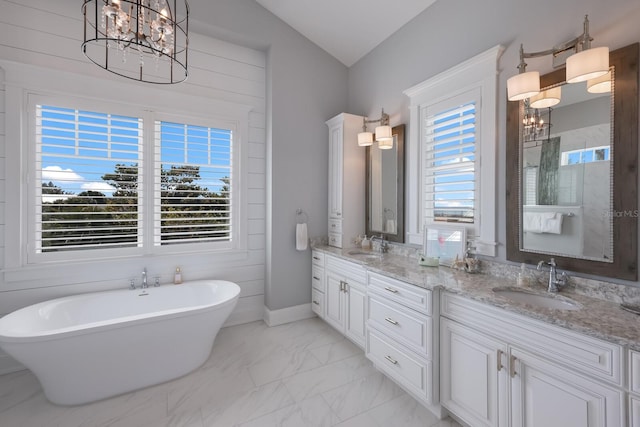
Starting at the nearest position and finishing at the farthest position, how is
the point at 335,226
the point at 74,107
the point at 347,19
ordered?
the point at 74,107, the point at 347,19, the point at 335,226

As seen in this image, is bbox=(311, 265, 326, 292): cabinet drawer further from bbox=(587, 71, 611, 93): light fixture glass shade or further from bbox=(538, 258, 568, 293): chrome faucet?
bbox=(587, 71, 611, 93): light fixture glass shade

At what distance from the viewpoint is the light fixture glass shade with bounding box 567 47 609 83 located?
1452 mm

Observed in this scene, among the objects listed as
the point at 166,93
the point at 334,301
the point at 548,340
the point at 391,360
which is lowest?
the point at 391,360

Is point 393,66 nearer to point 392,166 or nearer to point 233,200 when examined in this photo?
point 392,166

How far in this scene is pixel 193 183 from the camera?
312cm

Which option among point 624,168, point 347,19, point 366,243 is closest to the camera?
point 624,168

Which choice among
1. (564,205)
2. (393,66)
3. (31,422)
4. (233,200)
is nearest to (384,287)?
(564,205)

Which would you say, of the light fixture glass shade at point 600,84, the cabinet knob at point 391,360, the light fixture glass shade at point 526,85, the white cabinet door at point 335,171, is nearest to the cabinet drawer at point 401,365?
the cabinet knob at point 391,360

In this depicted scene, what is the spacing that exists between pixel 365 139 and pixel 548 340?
232 centimetres

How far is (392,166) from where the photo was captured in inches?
121

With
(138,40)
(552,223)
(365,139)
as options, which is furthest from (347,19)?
(552,223)

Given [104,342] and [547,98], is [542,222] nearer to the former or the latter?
[547,98]

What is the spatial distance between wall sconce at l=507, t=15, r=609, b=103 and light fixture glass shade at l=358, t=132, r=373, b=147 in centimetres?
145

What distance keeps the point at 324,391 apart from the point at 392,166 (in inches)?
84.8
